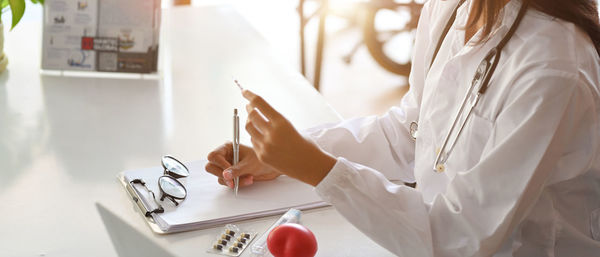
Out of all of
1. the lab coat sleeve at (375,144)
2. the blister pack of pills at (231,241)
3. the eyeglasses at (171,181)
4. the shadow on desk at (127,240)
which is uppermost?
the lab coat sleeve at (375,144)

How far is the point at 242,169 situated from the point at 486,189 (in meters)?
0.48

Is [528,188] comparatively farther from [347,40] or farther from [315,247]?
[347,40]

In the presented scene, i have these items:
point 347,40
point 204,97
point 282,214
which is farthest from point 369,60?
point 282,214

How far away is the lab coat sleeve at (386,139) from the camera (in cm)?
154

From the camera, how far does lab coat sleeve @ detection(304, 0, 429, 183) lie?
1.54 m

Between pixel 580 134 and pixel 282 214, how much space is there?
52cm

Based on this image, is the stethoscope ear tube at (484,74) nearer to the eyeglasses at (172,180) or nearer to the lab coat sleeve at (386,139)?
the lab coat sleeve at (386,139)

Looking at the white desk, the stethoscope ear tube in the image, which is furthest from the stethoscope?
the white desk

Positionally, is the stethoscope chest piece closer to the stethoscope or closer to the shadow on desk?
the stethoscope

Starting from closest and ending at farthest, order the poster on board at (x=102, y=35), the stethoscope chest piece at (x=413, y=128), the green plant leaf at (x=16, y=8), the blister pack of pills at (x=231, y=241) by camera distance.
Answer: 1. the blister pack of pills at (x=231, y=241)
2. the stethoscope chest piece at (x=413, y=128)
3. the green plant leaf at (x=16, y=8)
4. the poster on board at (x=102, y=35)

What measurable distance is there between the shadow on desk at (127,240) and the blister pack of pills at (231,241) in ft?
0.26

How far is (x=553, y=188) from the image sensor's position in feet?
4.01

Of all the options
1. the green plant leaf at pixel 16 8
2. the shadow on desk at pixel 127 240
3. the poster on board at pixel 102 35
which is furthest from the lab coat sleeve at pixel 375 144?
the green plant leaf at pixel 16 8

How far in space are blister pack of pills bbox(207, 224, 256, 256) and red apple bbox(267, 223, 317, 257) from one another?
0.07 m
